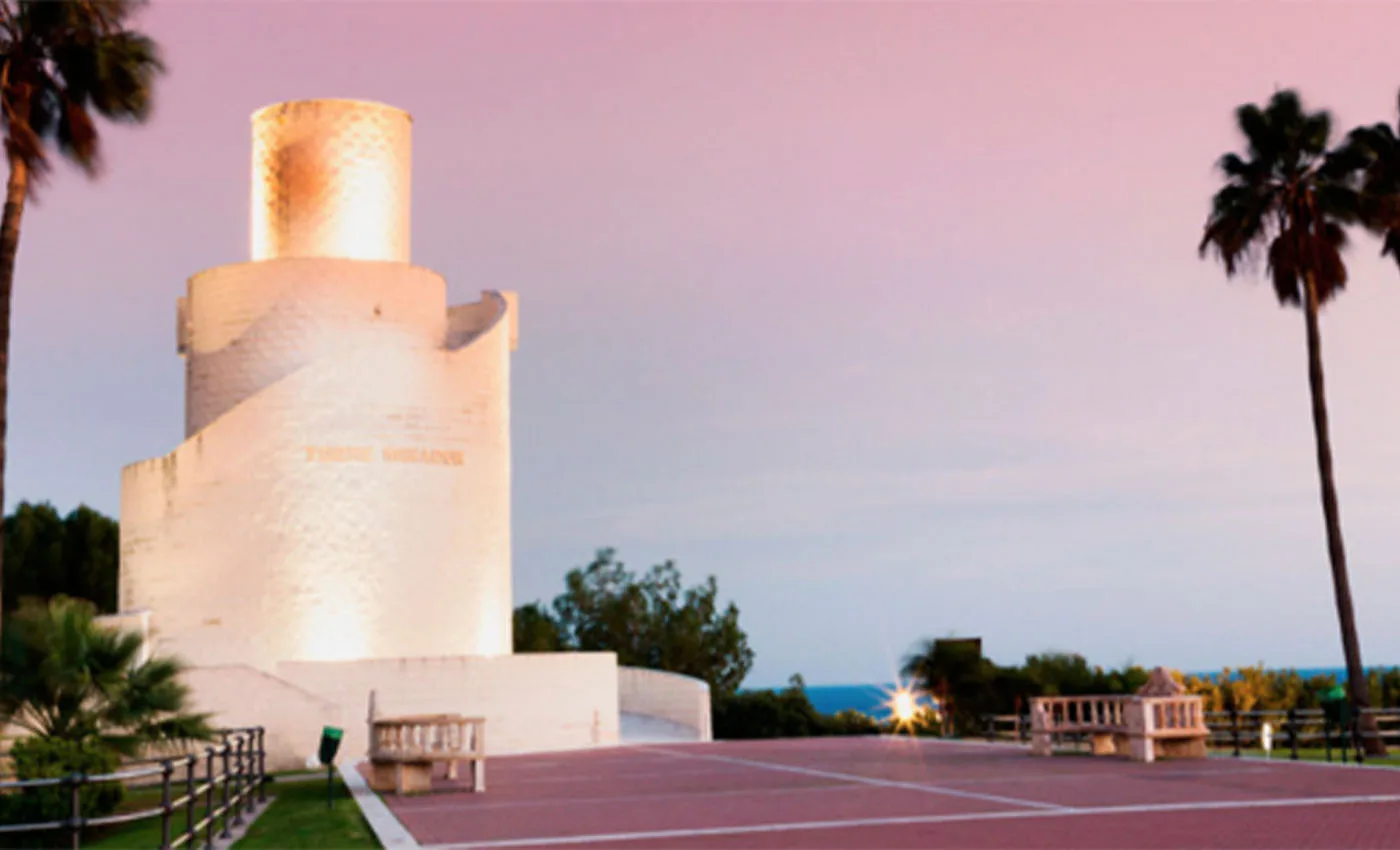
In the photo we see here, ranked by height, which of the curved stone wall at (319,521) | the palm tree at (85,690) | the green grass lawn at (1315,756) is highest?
the curved stone wall at (319,521)

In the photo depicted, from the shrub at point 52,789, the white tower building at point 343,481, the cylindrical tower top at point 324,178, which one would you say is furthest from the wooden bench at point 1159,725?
the cylindrical tower top at point 324,178

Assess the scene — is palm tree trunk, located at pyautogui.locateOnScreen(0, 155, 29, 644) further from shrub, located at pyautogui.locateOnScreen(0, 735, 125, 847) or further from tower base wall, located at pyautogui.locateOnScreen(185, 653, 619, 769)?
tower base wall, located at pyautogui.locateOnScreen(185, 653, 619, 769)

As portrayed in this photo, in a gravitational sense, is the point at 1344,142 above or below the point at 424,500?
above

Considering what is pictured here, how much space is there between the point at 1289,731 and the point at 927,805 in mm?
10808

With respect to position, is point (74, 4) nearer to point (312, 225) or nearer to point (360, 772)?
point (360, 772)

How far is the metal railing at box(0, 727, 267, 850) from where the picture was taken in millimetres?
9344

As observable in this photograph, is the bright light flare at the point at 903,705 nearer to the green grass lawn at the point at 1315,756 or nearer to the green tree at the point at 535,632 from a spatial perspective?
the green grass lawn at the point at 1315,756

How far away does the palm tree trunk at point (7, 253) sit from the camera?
763 inches

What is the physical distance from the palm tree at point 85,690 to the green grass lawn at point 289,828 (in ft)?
3.11

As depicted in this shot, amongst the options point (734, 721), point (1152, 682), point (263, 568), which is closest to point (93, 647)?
point (1152, 682)

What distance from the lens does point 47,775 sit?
47.3 ft

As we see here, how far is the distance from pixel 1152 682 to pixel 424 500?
16.5 metres

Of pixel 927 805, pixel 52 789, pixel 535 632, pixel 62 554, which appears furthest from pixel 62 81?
pixel 535 632

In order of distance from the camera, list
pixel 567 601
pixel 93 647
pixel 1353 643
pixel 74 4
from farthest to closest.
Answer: pixel 567 601, pixel 1353 643, pixel 74 4, pixel 93 647
